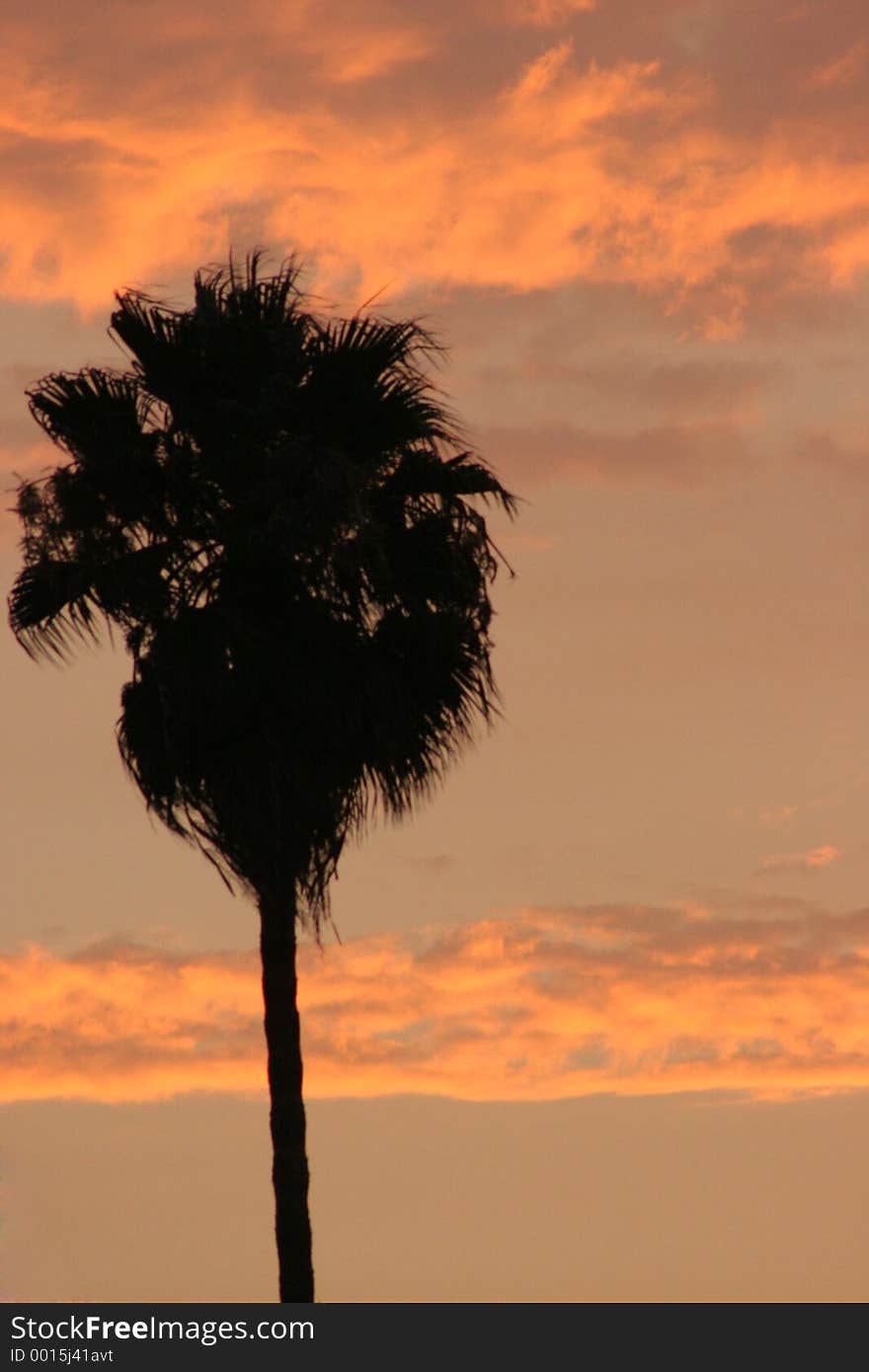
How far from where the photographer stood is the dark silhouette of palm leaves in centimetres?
3148

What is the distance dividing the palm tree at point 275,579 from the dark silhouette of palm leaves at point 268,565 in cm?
3

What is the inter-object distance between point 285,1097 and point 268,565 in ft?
21.1

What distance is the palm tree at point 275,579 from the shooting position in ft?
103

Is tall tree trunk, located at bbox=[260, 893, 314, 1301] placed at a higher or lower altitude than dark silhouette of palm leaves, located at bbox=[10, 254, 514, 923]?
lower

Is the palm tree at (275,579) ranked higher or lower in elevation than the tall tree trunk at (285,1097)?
higher

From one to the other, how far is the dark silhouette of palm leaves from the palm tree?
0.09ft

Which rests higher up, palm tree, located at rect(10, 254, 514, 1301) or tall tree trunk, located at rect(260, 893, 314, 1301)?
palm tree, located at rect(10, 254, 514, 1301)

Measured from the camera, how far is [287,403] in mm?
32594

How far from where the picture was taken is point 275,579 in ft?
106

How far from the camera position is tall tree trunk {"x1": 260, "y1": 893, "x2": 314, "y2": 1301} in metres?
30.5

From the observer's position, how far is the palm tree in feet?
103

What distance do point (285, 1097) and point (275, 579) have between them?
6.27 meters
